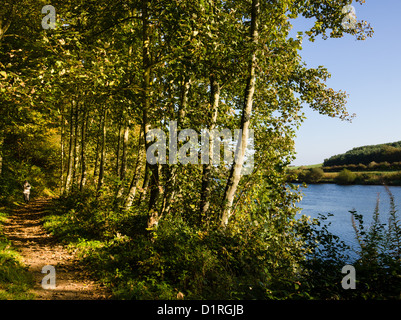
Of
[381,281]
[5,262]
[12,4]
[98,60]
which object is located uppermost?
[12,4]

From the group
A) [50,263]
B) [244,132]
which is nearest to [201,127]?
[244,132]

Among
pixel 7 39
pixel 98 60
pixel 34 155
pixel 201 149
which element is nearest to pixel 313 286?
pixel 201 149

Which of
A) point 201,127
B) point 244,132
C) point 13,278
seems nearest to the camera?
point 13,278

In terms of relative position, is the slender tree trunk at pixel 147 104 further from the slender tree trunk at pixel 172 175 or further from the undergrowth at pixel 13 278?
the undergrowth at pixel 13 278

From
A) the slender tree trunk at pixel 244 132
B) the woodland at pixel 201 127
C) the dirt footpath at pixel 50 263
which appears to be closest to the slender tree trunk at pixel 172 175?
the woodland at pixel 201 127

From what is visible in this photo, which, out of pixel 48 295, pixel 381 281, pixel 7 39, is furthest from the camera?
pixel 7 39

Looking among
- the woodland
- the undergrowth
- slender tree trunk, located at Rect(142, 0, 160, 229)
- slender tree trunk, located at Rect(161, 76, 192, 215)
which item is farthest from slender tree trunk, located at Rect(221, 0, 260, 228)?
the undergrowth

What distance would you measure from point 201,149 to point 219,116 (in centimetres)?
232

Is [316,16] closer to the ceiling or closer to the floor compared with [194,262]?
closer to the ceiling

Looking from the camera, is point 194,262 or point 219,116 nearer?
point 194,262

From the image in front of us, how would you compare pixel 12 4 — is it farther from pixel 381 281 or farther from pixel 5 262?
pixel 381 281

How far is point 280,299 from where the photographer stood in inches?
177

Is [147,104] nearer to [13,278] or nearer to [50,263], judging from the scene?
[13,278]

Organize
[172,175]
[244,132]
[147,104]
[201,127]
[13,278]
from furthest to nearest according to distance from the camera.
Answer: [201,127]
[172,175]
[244,132]
[147,104]
[13,278]
